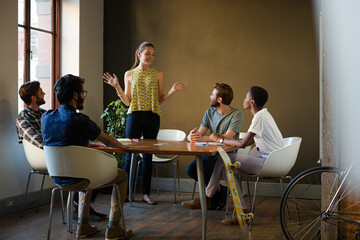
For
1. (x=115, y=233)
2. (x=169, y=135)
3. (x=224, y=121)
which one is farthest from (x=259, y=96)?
(x=115, y=233)

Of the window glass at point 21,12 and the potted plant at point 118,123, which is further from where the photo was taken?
the potted plant at point 118,123

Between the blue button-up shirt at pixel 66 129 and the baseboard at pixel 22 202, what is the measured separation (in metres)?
1.56

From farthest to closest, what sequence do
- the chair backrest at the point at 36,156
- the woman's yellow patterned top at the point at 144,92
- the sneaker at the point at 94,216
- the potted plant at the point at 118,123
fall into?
the potted plant at the point at 118,123, the woman's yellow patterned top at the point at 144,92, the sneaker at the point at 94,216, the chair backrest at the point at 36,156

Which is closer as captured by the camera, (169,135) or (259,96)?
(259,96)

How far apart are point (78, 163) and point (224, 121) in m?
1.77

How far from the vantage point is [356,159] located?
2951mm

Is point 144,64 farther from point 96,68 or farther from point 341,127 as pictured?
point 341,127

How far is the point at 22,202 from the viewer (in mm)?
4500

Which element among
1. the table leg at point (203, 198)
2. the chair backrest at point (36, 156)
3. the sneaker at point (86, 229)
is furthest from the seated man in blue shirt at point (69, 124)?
the chair backrest at point (36, 156)

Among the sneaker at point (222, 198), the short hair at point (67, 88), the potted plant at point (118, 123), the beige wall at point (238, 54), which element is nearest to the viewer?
the short hair at point (67, 88)

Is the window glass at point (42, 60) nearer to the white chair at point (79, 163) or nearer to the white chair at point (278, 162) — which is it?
the white chair at point (79, 163)

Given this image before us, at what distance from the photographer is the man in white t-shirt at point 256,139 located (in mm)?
3814

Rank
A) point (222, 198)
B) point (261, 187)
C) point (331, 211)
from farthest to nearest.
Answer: point (261, 187) → point (222, 198) → point (331, 211)

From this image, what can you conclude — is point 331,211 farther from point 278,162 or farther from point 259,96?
point 259,96
